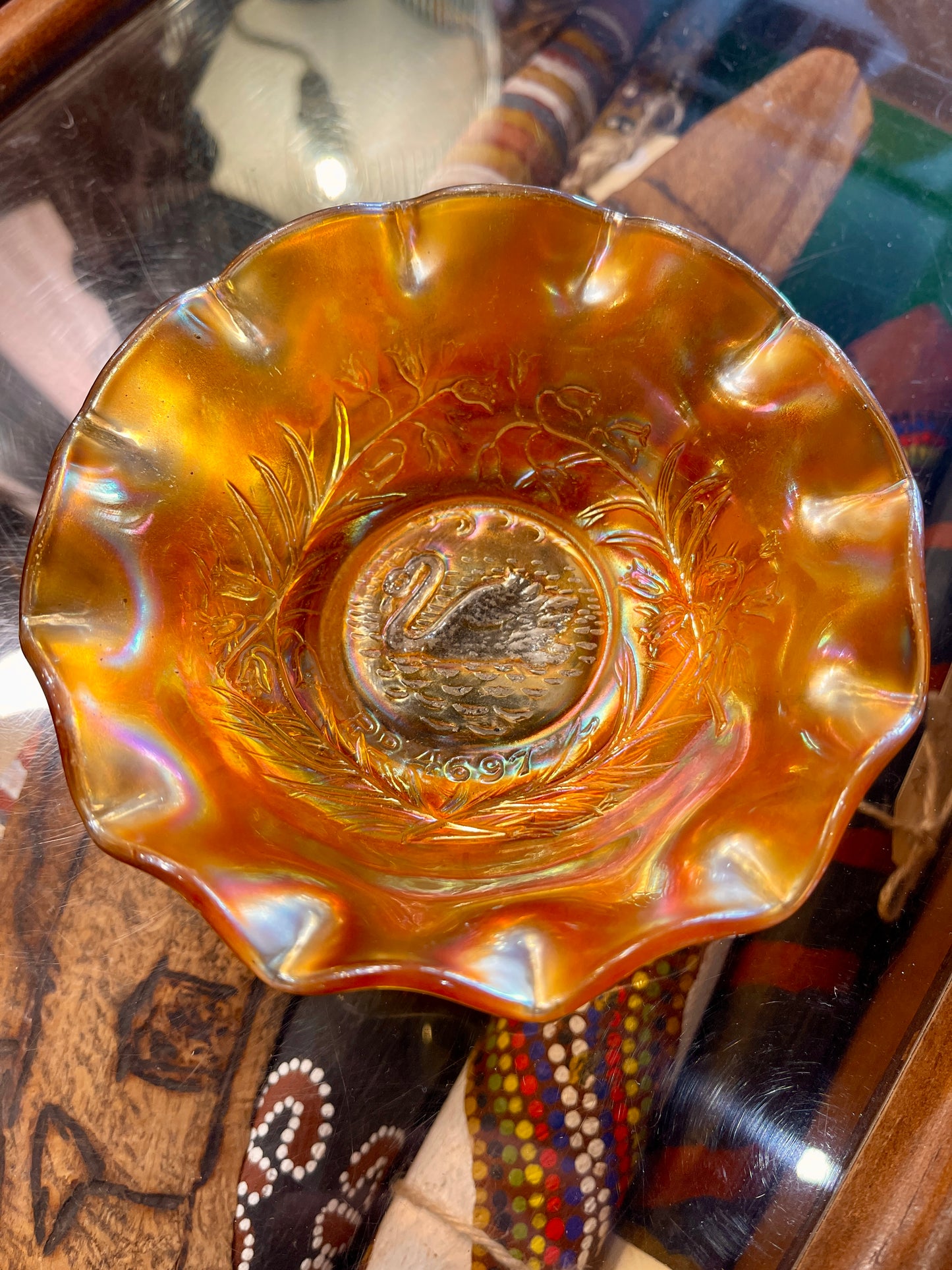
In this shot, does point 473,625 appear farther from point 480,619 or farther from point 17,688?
point 17,688

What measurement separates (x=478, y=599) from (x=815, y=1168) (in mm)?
451

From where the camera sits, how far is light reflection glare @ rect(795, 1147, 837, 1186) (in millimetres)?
637

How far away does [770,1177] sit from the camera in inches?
25.4

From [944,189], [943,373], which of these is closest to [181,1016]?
[943,373]

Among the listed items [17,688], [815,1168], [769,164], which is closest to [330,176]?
[769,164]

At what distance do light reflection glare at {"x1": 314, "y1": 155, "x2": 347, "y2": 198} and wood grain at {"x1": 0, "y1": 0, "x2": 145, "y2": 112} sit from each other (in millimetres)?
224

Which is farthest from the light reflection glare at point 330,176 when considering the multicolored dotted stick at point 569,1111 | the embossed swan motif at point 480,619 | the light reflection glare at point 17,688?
the multicolored dotted stick at point 569,1111

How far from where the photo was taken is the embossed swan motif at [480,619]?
2.44 ft

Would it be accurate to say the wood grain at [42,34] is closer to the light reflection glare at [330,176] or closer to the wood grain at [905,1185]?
the light reflection glare at [330,176]

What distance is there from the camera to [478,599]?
76 centimetres

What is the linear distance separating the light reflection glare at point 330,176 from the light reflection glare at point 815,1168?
810 millimetres

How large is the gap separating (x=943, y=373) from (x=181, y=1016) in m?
0.77

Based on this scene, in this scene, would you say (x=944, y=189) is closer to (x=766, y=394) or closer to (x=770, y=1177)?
(x=766, y=394)

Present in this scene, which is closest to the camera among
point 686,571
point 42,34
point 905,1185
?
point 905,1185
